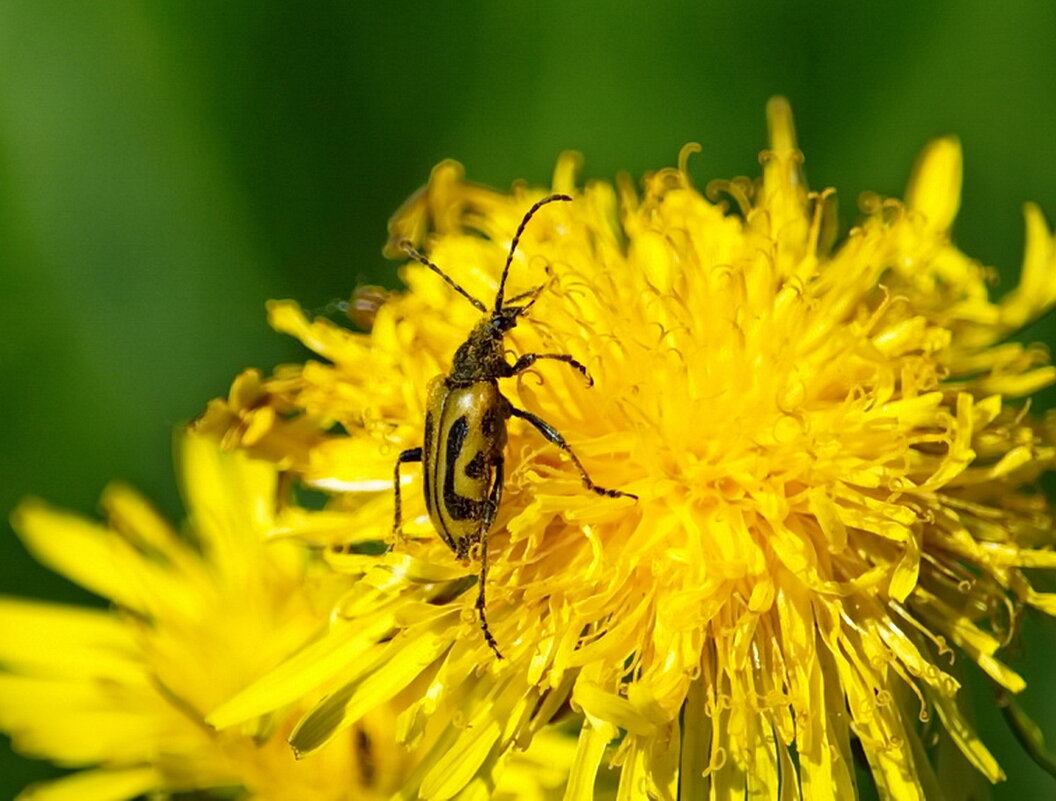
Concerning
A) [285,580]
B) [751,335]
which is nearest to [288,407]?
[285,580]

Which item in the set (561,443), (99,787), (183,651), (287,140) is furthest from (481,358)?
(287,140)

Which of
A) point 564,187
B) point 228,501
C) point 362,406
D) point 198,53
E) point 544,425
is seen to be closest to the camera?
point 544,425

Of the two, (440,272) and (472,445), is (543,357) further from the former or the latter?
(440,272)

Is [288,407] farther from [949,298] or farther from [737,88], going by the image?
[737,88]

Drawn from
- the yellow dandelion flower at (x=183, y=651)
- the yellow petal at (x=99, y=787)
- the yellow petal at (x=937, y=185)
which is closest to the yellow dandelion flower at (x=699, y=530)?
the yellow dandelion flower at (x=183, y=651)

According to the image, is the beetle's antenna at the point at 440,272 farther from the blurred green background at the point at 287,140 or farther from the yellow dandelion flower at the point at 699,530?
the blurred green background at the point at 287,140
